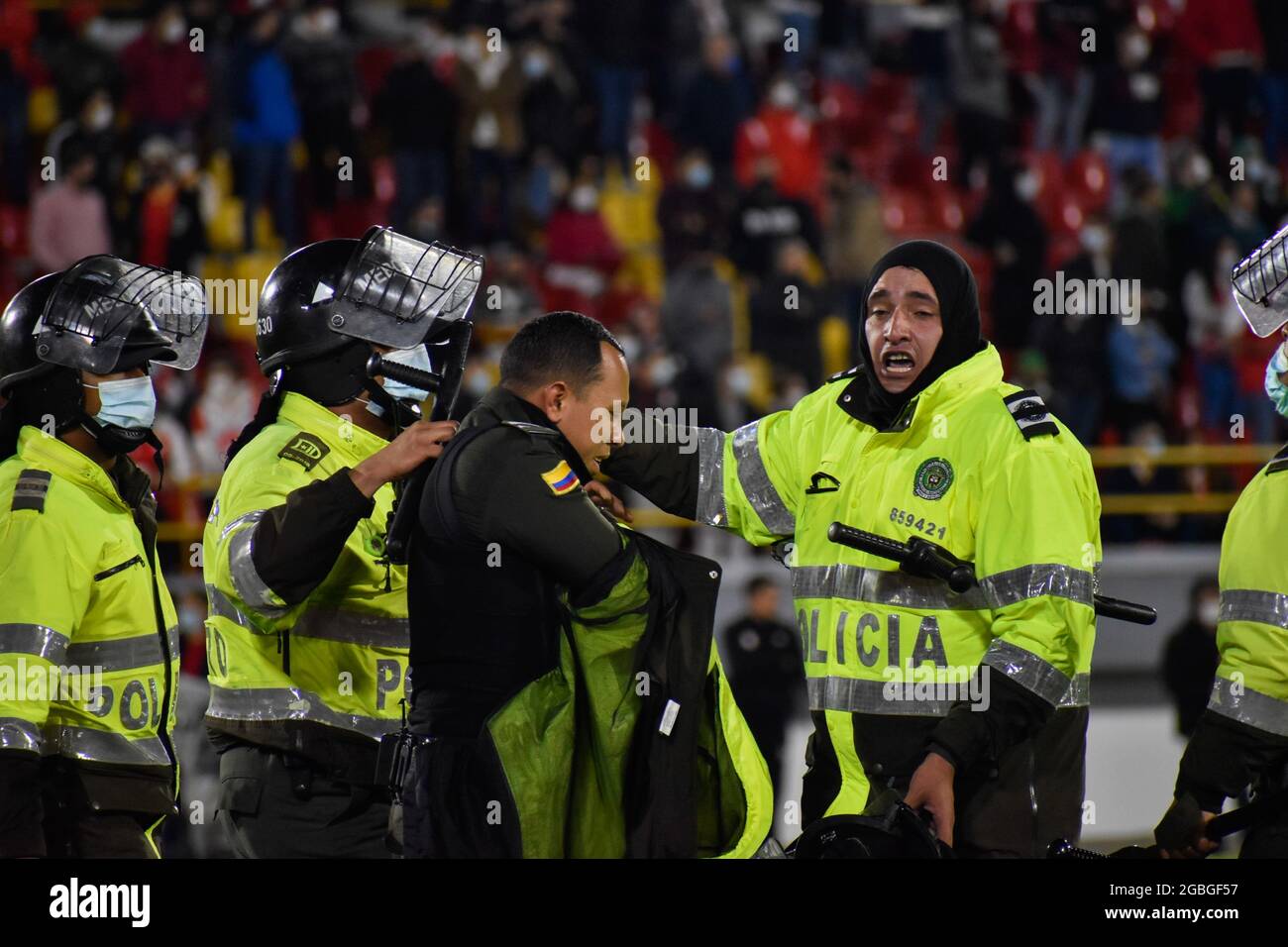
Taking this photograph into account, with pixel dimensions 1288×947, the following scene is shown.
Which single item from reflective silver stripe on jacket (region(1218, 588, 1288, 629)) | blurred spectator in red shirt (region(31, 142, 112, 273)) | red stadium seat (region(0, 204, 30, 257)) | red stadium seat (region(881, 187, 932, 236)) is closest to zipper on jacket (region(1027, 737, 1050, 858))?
reflective silver stripe on jacket (region(1218, 588, 1288, 629))

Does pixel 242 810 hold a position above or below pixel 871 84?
below

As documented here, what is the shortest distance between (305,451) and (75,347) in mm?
627

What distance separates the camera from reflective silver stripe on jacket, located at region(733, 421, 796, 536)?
15.4 feet

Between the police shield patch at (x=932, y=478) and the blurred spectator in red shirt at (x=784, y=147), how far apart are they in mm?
8892

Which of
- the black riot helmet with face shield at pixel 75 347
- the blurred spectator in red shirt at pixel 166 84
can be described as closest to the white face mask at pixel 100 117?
the blurred spectator in red shirt at pixel 166 84

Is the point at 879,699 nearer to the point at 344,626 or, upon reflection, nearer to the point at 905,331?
the point at 905,331

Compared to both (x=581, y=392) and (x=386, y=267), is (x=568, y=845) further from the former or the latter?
(x=386, y=267)

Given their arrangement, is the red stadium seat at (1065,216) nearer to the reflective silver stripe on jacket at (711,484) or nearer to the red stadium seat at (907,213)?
the red stadium seat at (907,213)

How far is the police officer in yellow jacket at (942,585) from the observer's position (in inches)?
160

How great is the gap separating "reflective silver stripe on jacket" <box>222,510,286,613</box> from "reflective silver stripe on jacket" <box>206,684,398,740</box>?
0.30 meters

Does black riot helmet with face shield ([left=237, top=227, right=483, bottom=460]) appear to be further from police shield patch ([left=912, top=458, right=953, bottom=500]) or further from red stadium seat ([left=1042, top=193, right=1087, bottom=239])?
red stadium seat ([left=1042, top=193, right=1087, bottom=239])

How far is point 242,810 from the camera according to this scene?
456cm
